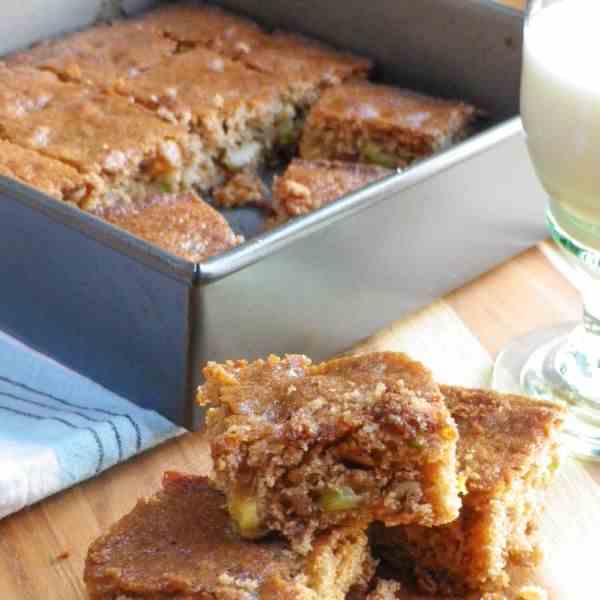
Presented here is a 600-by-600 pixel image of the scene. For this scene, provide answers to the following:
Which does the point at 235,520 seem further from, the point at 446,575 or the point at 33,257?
the point at 33,257

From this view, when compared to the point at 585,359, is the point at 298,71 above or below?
above

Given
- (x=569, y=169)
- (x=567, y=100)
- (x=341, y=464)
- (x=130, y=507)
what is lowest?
(x=130, y=507)

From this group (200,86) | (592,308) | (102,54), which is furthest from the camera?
(102,54)

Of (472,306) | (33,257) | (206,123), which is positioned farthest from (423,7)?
(33,257)

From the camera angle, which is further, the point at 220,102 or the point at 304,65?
the point at 304,65

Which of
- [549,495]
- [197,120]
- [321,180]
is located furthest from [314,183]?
[549,495]

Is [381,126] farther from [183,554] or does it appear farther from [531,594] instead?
[183,554]
